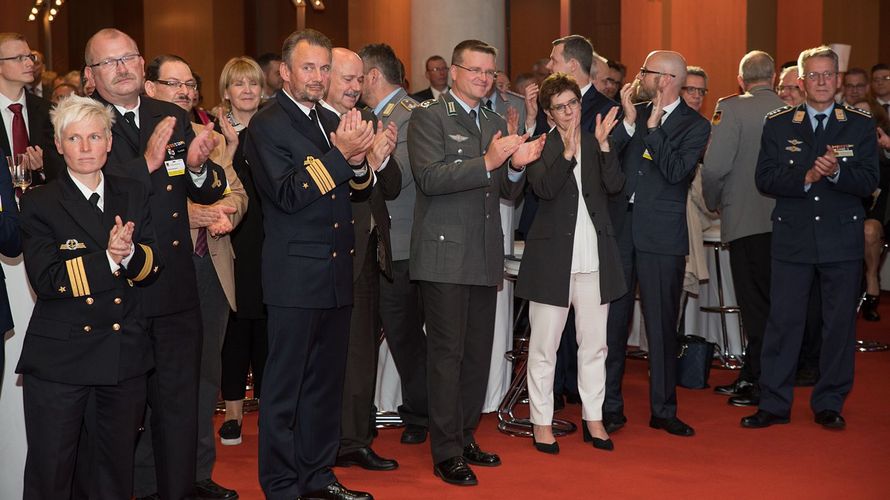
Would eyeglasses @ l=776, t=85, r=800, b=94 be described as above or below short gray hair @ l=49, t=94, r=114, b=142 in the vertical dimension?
above

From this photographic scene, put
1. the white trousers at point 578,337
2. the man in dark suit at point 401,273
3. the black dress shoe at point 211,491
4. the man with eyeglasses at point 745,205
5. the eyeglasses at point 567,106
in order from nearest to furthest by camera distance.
A: the black dress shoe at point 211,491
the eyeglasses at point 567,106
the white trousers at point 578,337
the man in dark suit at point 401,273
the man with eyeglasses at point 745,205

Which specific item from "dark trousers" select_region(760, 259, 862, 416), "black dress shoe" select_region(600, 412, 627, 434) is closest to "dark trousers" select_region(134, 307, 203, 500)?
"black dress shoe" select_region(600, 412, 627, 434)

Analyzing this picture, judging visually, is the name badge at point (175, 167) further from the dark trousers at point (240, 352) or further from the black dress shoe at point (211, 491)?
the dark trousers at point (240, 352)

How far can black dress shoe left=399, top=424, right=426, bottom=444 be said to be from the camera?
17.1ft

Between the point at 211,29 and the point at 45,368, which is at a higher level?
the point at 211,29

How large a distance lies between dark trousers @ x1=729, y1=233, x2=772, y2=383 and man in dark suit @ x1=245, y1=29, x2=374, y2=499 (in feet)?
9.47

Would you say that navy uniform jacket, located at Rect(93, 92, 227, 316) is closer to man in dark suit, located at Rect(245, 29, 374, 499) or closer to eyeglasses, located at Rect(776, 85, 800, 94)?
man in dark suit, located at Rect(245, 29, 374, 499)

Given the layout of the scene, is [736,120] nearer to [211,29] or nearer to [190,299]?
[190,299]

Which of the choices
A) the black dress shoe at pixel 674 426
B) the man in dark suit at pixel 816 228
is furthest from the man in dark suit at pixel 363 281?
the man in dark suit at pixel 816 228

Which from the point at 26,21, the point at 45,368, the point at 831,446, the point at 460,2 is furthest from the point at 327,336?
the point at 26,21

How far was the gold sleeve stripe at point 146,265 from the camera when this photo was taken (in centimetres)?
335

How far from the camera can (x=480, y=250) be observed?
4.59 m

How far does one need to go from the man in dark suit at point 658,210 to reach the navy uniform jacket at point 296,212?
5.95 ft

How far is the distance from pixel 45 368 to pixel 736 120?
417 cm
